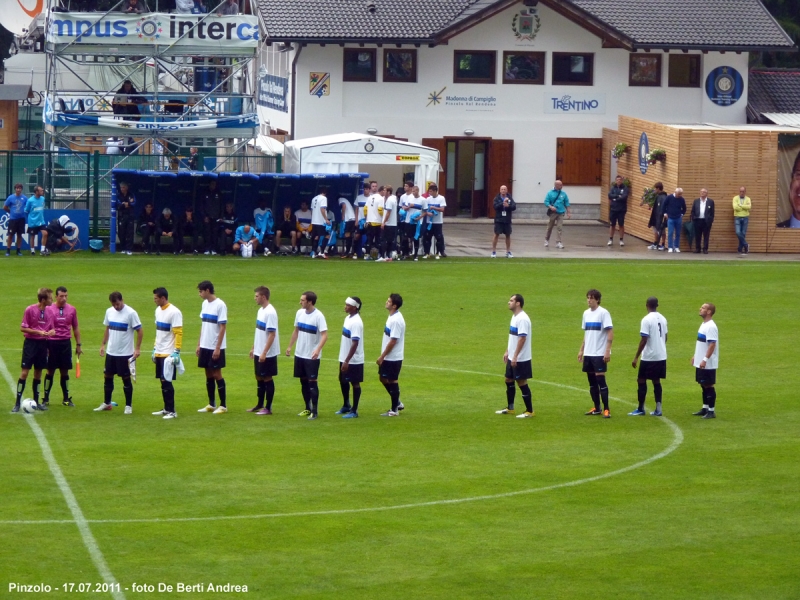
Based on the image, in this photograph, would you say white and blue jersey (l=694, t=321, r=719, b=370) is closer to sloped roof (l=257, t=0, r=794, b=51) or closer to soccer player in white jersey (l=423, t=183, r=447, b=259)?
soccer player in white jersey (l=423, t=183, r=447, b=259)

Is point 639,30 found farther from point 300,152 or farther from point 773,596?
point 773,596

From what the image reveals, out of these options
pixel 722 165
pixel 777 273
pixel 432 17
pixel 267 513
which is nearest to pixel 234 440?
pixel 267 513

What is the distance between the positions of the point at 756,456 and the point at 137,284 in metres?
16.8

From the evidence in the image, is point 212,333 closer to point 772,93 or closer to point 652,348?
point 652,348

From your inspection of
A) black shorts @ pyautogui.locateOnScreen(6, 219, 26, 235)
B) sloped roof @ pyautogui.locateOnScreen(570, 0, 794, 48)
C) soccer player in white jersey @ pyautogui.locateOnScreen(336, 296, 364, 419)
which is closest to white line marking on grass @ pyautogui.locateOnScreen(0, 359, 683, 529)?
soccer player in white jersey @ pyautogui.locateOnScreen(336, 296, 364, 419)

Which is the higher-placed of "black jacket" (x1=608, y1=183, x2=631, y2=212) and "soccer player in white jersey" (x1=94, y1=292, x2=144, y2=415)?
"black jacket" (x1=608, y1=183, x2=631, y2=212)

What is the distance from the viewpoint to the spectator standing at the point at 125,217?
33.9 m

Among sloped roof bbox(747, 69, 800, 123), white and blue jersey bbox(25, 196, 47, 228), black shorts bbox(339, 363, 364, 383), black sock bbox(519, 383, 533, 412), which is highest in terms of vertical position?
sloped roof bbox(747, 69, 800, 123)

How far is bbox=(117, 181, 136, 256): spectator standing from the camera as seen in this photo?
1335 inches

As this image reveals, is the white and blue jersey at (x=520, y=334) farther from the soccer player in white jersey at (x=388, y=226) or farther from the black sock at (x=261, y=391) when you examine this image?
the soccer player in white jersey at (x=388, y=226)

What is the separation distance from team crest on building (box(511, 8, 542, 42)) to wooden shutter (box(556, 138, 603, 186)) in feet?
12.6

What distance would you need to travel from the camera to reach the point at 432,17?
1754 inches

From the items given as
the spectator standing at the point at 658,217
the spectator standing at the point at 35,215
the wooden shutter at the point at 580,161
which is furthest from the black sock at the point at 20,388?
the wooden shutter at the point at 580,161

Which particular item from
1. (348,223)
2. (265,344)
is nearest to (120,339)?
(265,344)
